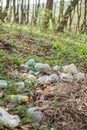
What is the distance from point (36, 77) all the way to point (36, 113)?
163 cm

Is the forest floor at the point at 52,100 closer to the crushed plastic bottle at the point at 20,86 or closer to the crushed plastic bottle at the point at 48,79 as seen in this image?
the crushed plastic bottle at the point at 20,86

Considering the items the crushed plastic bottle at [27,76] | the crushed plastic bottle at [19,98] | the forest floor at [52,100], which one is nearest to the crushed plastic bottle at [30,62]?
the forest floor at [52,100]

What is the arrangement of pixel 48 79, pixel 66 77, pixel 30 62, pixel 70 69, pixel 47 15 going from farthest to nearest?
pixel 47 15, pixel 30 62, pixel 70 69, pixel 66 77, pixel 48 79

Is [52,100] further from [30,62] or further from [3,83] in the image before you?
[30,62]

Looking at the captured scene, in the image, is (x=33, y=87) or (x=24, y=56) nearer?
(x=33, y=87)

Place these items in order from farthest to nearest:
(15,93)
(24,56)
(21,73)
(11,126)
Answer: (24,56) < (21,73) < (15,93) < (11,126)

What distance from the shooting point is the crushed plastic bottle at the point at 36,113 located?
406cm

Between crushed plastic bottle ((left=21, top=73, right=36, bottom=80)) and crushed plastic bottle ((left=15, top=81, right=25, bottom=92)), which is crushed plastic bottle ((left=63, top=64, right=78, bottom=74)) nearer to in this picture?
crushed plastic bottle ((left=21, top=73, right=36, bottom=80))

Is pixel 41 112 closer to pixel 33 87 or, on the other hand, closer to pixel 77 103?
pixel 77 103

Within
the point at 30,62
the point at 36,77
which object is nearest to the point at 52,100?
the point at 36,77

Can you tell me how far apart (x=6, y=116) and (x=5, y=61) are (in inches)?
95.7

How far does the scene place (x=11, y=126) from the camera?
3746 millimetres

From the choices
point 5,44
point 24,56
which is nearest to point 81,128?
point 24,56

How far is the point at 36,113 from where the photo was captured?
4105 mm
